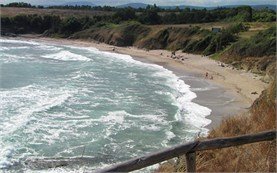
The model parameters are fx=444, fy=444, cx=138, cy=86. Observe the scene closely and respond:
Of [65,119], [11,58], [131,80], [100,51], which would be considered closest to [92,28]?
[100,51]

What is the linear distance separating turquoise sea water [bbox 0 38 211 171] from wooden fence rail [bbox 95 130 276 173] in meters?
10.2

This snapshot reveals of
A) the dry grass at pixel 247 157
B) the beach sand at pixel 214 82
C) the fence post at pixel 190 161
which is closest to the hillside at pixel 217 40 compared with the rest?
the dry grass at pixel 247 157

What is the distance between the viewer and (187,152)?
5.12 meters

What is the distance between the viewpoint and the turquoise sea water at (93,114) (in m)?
17.6

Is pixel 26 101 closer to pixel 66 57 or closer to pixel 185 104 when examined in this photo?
pixel 185 104

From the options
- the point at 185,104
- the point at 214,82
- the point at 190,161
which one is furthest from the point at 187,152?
the point at 214,82

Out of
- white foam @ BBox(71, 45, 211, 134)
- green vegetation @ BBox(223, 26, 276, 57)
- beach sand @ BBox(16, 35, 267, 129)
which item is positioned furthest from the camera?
green vegetation @ BBox(223, 26, 276, 57)

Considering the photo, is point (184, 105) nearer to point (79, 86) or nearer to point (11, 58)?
point (79, 86)

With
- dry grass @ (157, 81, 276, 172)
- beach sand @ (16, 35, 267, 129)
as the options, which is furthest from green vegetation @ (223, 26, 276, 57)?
dry grass @ (157, 81, 276, 172)

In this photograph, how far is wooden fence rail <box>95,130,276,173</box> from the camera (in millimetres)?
4543

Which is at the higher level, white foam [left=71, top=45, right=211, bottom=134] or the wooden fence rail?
the wooden fence rail

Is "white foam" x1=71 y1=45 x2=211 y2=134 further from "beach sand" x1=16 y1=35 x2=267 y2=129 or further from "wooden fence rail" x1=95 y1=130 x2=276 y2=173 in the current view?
"wooden fence rail" x1=95 y1=130 x2=276 y2=173

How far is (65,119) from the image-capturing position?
72.4 feet

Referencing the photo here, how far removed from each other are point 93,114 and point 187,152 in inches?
723
